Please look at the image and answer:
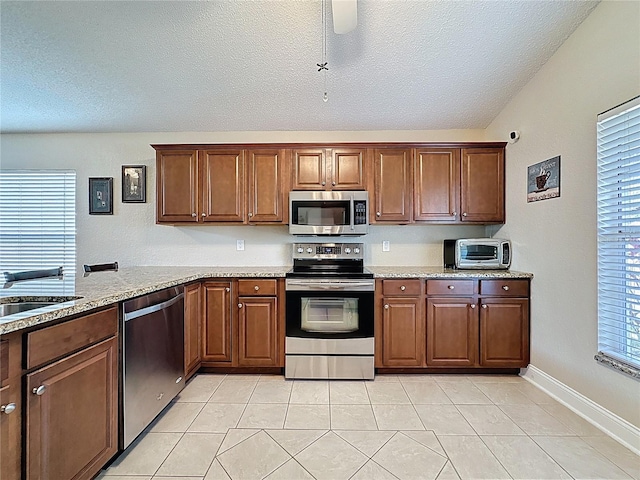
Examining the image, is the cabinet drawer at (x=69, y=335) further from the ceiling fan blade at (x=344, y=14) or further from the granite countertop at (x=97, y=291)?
the ceiling fan blade at (x=344, y=14)

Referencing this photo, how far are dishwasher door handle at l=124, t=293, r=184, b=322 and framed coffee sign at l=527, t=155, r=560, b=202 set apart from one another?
9.86 feet

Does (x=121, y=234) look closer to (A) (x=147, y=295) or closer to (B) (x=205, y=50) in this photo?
(A) (x=147, y=295)

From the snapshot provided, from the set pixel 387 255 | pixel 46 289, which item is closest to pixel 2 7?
pixel 46 289

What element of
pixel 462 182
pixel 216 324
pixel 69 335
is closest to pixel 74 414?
pixel 69 335

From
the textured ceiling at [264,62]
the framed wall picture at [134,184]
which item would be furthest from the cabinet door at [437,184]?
the framed wall picture at [134,184]

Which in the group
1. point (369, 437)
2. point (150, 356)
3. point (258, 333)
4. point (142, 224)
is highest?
point (142, 224)

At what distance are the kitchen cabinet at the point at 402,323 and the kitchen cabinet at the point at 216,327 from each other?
4.57 ft

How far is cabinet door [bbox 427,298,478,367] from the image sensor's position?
272 centimetres

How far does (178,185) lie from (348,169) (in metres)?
1.73

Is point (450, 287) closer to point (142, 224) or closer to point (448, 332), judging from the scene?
point (448, 332)

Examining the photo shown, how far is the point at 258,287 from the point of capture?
276 centimetres

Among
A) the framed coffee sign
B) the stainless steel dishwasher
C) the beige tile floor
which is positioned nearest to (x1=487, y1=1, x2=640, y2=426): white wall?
the framed coffee sign

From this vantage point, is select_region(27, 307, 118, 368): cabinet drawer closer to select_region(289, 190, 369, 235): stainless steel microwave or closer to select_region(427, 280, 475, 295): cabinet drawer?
select_region(289, 190, 369, 235): stainless steel microwave

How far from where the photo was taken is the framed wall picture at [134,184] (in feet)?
11.2
